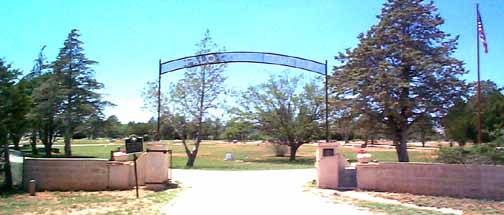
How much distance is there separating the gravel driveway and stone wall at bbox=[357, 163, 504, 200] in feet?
7.76

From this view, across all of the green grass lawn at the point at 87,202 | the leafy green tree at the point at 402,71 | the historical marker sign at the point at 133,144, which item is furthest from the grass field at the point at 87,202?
the leafy green tree at the point at 402,71

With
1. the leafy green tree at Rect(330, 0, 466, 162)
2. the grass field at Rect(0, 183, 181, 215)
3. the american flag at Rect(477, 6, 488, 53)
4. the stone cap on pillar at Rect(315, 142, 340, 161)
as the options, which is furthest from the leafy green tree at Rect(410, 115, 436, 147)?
the grass field at Rect(0, 183, 181, 215)

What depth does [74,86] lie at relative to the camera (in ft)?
137

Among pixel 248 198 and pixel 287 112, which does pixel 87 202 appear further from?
pixel 287 112

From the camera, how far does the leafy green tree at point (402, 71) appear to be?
23.8m

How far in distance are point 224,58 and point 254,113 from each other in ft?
66.9

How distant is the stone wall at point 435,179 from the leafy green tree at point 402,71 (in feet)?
29.8

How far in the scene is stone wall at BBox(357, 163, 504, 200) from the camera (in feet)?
44.0

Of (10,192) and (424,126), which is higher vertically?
(424,126)

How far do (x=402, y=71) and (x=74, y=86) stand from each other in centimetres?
2900

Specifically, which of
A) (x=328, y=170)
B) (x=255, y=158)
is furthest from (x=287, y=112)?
(x=328, y=170)

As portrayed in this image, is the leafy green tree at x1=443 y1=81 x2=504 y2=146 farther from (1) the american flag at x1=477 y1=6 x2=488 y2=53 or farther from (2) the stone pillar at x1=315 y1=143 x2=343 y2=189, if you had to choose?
(2) the stone pillar at x1=315 y1=143 x2=343 y2=189

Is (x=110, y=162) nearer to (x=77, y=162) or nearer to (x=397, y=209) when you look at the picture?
(x=77, y=162)

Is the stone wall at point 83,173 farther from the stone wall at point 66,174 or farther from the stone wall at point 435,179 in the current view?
the stone wall at point 435,179
